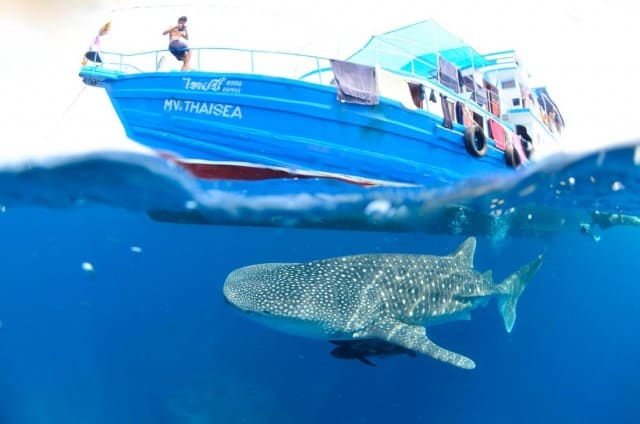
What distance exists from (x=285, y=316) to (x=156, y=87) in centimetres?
693

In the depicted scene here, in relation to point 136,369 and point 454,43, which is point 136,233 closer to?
point 136,369

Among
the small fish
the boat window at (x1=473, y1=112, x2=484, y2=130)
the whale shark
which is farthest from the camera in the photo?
the boat window at (x1=473, y1=112, x2=484, y2=130)

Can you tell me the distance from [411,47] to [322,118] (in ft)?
10.9

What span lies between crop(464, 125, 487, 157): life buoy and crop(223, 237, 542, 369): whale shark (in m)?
3.06

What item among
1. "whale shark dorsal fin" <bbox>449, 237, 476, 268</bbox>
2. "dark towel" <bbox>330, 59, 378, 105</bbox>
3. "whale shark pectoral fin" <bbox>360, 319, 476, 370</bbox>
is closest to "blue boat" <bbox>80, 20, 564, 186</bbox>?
"dark towel" <bbox>330, 59, 378, 105</bbox>

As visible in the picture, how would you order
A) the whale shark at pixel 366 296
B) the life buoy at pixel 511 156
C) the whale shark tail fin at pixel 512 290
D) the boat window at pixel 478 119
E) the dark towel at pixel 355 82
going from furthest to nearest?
the life buoy at pixel 511 156, the boat window at pixel 478 119, the whale shark tail fin at pixel 512 290, the dark towel at pixel 355 82, the whale shark at pixel 366 296

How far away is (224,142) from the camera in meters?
9.78

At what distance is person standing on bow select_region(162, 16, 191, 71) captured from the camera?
9.07 m

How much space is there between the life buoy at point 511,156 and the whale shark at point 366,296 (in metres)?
4.20

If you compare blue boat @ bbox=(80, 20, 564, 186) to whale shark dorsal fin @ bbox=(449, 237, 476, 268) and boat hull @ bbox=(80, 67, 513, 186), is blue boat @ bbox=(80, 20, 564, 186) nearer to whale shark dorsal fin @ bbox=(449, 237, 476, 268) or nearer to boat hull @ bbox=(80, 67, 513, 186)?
boat hull @ bbox=(80, 67, 513, 186)

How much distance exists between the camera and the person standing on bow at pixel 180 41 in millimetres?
9070

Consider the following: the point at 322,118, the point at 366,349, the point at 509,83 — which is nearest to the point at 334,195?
the point at 322,118

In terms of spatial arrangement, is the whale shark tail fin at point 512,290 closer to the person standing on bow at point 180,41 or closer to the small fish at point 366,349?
the small fish at point 366,349

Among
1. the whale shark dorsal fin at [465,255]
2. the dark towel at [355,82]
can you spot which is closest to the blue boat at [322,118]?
the dark towel at [355,82]
